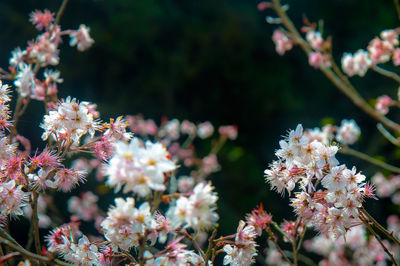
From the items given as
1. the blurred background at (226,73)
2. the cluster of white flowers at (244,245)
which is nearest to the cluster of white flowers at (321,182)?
the cluster of white flowers at (244,245)

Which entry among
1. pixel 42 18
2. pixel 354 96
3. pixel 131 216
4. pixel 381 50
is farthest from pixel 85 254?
pixel 381 50

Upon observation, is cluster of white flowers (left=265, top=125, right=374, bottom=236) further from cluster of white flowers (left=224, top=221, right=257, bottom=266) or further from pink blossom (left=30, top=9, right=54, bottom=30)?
pink blossom (left=30, top=9, right=54, bottom=30)

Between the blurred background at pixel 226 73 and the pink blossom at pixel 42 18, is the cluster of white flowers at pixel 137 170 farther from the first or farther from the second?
the blurred background at pixel 226 73

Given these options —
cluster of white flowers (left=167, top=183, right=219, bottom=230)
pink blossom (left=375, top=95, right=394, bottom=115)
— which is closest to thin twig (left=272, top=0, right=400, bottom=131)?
pink blossom (left=375, top=95, right=394, bottom=115)

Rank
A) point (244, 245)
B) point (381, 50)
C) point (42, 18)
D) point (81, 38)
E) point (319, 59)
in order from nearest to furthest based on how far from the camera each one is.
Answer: point (244, 245), point (42, 18), point (81, 38), point (381, 50), point (319, 59)

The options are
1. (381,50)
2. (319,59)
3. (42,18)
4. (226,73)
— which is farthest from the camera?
(226,73)

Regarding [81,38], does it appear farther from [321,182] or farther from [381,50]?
[381,50]
